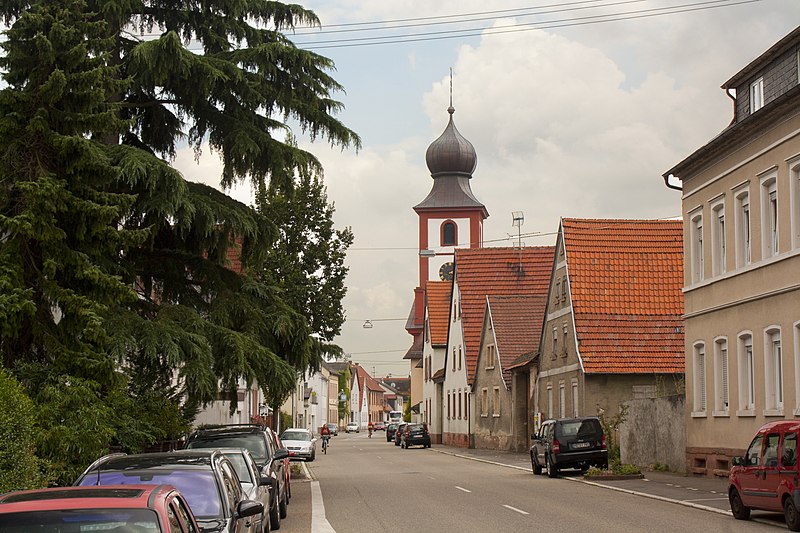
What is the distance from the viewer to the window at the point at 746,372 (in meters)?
27.5

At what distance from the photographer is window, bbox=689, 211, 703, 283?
103 ft

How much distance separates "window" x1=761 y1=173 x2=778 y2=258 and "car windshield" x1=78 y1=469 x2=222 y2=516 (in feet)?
59.9

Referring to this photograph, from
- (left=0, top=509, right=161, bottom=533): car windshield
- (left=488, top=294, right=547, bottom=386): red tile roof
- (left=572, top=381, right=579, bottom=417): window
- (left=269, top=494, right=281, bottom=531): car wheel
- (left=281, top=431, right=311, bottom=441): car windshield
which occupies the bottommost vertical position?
(left=269, top=494, right=281, bottom=531): car wheel

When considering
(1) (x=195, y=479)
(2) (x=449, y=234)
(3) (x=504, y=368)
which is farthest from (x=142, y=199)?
(2) (x=449, y=234)

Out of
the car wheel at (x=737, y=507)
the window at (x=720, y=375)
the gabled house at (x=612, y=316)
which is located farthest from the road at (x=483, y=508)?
the gabled house at (x=612, y=316)

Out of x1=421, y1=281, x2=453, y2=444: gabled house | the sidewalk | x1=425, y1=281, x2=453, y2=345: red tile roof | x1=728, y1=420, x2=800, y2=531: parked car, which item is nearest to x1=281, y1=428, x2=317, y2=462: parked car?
the sidewalk

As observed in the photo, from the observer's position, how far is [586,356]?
40.0 m

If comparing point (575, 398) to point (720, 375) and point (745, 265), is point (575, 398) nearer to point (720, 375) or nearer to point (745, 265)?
point (720, 375)

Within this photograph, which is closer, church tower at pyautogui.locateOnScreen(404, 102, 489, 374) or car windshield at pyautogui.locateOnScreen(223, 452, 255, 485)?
car windshield at pyautogui.locateOnScreen(223, 452, 255, 485)

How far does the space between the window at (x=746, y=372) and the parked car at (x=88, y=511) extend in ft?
73.0

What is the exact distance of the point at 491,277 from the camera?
6869 cm

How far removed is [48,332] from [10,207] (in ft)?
8.07

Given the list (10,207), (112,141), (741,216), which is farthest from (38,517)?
(741,216)

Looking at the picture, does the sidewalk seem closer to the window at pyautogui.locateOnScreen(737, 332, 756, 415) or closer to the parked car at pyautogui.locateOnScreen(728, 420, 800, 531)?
the parked car at pyautogui.locateOnScreen(728, 420, 800, 531)
